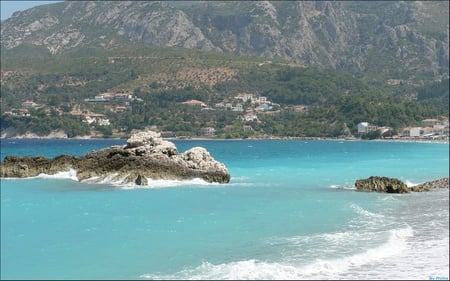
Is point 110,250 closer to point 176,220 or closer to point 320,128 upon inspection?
point 176,220

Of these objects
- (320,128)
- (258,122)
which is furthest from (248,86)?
(320,128)

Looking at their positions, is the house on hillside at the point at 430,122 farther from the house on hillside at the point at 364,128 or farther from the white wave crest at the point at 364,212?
the white wave crest at the point at 364,212

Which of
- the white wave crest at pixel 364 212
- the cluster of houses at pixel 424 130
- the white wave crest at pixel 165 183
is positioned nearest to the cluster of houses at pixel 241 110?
the cluster of houses at pixel 424 130

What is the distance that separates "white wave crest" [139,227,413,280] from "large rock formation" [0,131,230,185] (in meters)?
23.0

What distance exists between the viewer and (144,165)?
42.2 metres

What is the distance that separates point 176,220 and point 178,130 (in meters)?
130

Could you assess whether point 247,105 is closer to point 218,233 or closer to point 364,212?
point 364,212

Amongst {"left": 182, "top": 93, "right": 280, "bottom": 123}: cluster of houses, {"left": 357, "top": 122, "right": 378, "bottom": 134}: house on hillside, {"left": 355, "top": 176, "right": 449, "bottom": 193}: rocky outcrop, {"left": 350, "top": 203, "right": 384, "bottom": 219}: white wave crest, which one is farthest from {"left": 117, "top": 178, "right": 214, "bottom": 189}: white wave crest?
{"left": 182, "top": 93, "right": 280, "bottom": 123}: cluster of houses

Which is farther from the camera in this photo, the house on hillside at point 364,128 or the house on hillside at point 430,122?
the house on hillside at point 430,122

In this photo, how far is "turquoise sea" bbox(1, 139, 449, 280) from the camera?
699 inches

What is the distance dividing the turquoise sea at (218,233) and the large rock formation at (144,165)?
2.66 meters

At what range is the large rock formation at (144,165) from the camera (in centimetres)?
4192

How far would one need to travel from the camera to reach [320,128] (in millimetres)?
157375

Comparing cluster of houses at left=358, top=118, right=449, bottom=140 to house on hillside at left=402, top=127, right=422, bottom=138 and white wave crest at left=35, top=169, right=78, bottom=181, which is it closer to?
house on hillside at left=402, top=127, right=422, bottom=138
